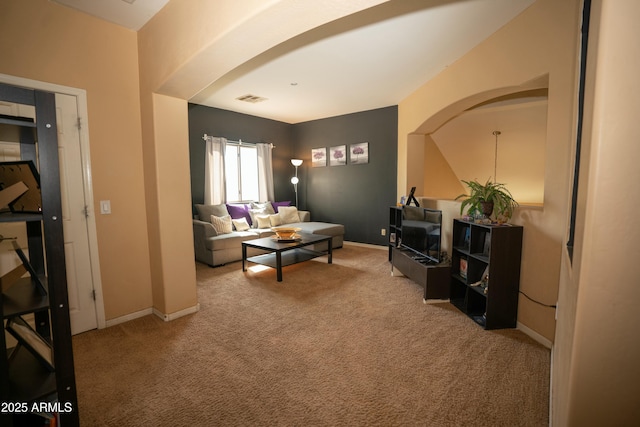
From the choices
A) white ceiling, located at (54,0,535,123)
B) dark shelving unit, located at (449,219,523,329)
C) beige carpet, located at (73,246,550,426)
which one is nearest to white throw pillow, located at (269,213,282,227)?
white ceiling, located at (54,0,535,123)

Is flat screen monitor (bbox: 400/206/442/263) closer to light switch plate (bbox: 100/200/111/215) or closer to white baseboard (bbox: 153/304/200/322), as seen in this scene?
white baseboard (bbox: 153/304/200/322)

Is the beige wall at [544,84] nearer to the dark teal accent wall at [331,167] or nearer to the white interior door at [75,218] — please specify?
the dark teal accent wall at [331,167]

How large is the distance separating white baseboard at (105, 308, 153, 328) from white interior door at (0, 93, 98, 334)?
104 mm

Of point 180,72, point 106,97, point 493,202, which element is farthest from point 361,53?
point 106,97

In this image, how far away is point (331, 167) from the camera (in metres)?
6.29

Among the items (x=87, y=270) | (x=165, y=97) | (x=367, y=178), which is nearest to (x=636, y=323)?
(x=165, y=97)

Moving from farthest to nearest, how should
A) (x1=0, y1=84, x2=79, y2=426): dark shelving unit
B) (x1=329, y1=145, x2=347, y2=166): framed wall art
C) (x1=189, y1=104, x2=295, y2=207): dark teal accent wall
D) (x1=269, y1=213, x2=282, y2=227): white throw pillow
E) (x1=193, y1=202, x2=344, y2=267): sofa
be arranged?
1. (x1=329, y1=145, x2=347, y2=166): framed wall art
2. (x1=269, y1=213, x2=282, y2=227): white throw pillow
3. (x1=189, y1=104, x2=295, y2=207): dark teal accent wall
4. (x1=193, y1=202, x2=344, y2=267): sofa
5. (x1=0, y1=84, x2=79, y2=426): dark shelving unit

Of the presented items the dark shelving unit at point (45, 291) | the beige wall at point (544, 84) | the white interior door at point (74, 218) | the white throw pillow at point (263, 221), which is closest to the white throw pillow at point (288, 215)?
the white throw pillow at point (263, 221)

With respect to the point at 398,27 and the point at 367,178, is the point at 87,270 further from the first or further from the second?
the point at 367,178

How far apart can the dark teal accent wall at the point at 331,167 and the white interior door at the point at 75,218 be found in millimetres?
2757

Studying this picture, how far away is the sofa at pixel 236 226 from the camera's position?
450 cm

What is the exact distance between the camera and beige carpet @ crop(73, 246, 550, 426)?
1602mm

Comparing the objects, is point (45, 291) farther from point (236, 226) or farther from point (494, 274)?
point (236, 226)

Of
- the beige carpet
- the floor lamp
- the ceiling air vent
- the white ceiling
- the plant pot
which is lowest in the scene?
the beige carpet
